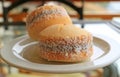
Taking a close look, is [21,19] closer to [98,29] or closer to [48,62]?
[98,29]

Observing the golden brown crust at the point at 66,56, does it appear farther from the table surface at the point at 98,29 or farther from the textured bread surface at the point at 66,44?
the table surface at the point at 98,29

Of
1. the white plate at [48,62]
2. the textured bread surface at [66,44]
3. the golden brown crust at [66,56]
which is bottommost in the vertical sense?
the white plate at [48,62]

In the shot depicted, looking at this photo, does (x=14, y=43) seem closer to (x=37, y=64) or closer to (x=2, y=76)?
(x=37, y=64)

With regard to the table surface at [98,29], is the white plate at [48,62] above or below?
above

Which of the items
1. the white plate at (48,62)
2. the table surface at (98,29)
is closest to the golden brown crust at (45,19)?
the white plate at (48,62)

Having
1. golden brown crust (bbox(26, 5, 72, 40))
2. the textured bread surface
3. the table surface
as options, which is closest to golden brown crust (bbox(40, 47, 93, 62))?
the textured bread surface

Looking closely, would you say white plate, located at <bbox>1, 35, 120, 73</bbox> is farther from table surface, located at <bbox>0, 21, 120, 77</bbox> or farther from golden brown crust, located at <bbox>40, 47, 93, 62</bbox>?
table surface, located at <bbox>0, 21, 120, 77</bbox>

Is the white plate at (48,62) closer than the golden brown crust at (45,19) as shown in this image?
Yes
